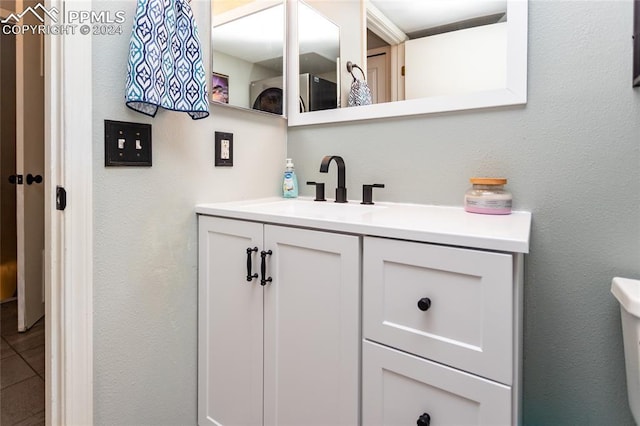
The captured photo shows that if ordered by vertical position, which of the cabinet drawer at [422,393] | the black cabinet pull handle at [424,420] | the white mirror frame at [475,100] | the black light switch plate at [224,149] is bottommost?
the black cabinet pull handle at [424,420]

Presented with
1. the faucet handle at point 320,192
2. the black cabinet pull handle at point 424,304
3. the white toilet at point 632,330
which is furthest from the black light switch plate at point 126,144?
the white toilet at point 632,330

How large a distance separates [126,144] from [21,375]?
1423 millimetres

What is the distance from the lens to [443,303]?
0.76 meters

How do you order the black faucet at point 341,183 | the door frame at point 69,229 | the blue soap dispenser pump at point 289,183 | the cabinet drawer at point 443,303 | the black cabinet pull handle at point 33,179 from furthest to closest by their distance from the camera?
the black cabinet pull handle at point 33,179
the blue soap dispenser pump at point 289,183
the black faucet at point 341,183
the door frame at point 69,229
the cabinet drawer at point 443,303

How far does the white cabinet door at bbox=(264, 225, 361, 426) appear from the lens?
2.90 ft

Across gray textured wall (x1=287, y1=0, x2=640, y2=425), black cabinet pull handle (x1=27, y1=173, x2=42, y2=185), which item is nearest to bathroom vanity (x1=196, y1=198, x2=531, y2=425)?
gray textured wall (x1=287, y1=0, x2=640, y2=425)

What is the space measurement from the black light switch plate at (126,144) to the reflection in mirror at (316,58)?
72 centimetres

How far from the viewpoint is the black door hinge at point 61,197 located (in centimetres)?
95

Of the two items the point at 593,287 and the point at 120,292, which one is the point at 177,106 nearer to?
the point at 120,292

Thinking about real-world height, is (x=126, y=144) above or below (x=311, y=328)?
above

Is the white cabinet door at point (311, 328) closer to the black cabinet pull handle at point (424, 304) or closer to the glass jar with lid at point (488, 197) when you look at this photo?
the black cabinet pull handle at point (424, 304)

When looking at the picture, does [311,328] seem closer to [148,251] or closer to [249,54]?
[148,251]

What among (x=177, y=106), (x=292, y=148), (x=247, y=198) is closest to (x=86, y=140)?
(x=177, y=106)

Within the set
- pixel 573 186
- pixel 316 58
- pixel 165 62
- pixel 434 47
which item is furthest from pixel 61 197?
pixel 573 186
